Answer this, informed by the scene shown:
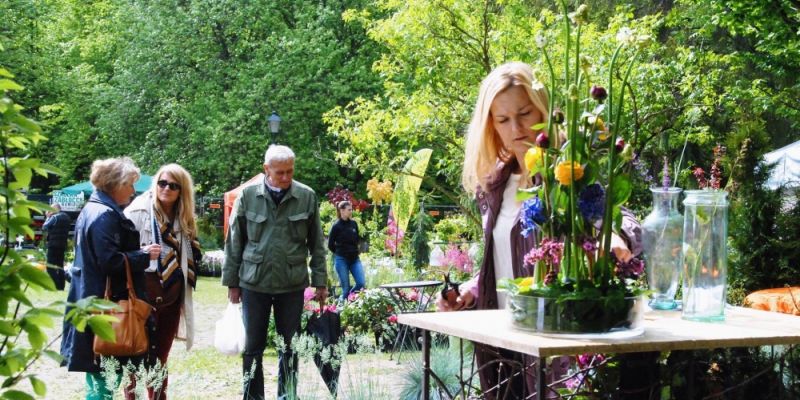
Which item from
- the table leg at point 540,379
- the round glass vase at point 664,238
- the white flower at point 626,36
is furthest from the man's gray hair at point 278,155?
the table leg at point 540,379

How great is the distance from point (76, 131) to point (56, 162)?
4.16 ft

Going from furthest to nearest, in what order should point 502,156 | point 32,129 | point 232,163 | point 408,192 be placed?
point 232,163
point 408,192
point 502,156
point 32,129

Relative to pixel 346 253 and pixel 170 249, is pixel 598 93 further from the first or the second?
pixel 346 253

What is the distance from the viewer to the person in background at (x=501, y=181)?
9.29 ft

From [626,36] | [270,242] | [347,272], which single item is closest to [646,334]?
[626,36]

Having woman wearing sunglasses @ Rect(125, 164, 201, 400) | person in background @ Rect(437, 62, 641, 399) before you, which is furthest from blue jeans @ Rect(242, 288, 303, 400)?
person in background @ Rect(437, 62, 641, 399)

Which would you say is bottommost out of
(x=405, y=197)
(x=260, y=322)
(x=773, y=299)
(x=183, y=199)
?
(x=260, y=322)

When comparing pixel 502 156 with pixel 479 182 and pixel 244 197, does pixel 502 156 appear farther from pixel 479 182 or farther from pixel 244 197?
pixel 244 197

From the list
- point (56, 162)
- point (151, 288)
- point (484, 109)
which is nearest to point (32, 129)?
point (484, 109)

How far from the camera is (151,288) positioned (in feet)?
18.6

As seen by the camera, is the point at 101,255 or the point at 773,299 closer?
the point at 101,255

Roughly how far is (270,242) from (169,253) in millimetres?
690

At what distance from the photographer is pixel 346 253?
482 inches

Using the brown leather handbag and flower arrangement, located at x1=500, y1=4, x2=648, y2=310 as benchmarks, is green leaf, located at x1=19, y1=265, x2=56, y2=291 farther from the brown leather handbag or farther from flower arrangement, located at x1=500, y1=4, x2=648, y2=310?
the brown leather handbag
